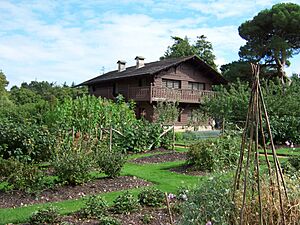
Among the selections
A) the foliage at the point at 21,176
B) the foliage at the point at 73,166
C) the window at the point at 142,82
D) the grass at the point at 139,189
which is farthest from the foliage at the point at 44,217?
the window at the point at 142,82

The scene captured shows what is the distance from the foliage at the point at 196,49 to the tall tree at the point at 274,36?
554 inches

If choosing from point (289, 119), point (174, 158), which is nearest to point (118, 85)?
point (289, 119)

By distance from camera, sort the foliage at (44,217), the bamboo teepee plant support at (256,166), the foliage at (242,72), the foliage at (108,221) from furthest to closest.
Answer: the foliage at (242,72) < the foliage at (44,217) < the foliage at (108,221) < the bamboo teepee plant support at (256,166)

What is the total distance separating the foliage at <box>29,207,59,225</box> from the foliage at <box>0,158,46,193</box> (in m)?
1.69

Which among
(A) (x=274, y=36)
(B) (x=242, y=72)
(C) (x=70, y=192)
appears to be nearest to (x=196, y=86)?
(B) (x=242, y=72)

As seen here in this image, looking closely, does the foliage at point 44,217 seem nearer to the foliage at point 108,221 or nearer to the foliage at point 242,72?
the foliage at point 108,221

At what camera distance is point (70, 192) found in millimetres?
6695

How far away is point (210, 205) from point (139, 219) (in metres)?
1.99

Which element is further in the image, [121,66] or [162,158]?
[121,66]

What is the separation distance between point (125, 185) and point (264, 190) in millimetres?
4737

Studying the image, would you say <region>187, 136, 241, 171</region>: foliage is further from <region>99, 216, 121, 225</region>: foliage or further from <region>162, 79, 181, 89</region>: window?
<region>162, 79, 181, 89</region>: window

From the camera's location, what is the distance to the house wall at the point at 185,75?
2972 centimetres

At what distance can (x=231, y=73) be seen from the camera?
31734 mm

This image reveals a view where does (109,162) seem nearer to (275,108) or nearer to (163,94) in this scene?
(275,108)
